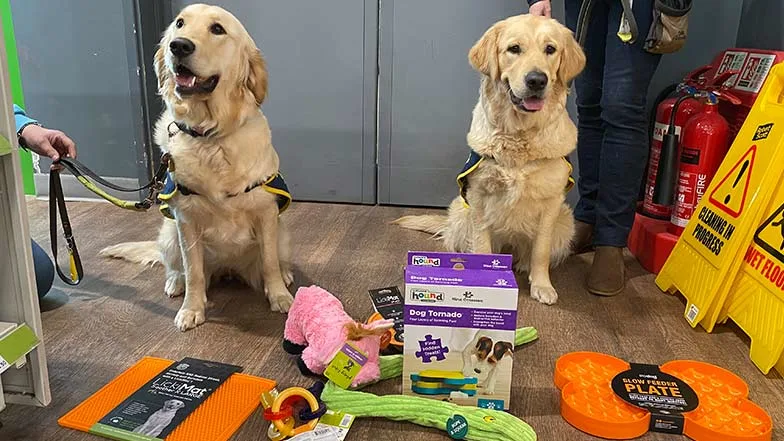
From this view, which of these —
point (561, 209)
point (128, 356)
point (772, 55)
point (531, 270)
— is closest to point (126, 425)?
point (128, 356)

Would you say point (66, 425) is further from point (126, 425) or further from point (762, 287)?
point (762, 287)

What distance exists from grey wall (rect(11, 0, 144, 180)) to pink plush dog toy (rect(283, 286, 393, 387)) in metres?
1.91

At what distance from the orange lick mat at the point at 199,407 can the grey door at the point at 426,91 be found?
1782mm

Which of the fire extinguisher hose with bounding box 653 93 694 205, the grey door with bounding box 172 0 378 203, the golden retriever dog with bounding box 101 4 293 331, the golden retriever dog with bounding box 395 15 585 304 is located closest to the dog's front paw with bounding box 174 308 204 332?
the golden retriever dog with bounding box 101 4 293 331

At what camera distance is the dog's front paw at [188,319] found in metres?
1.83

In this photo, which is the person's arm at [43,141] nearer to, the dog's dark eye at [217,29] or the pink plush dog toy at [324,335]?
the dog's dark eye at [217,29]

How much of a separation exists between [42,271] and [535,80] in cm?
163

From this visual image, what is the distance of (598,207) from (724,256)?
51 centimetres

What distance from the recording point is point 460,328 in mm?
1365

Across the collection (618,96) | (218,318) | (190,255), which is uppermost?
(618,96)

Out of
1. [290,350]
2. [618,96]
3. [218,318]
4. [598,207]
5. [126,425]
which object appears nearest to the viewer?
[126,425]

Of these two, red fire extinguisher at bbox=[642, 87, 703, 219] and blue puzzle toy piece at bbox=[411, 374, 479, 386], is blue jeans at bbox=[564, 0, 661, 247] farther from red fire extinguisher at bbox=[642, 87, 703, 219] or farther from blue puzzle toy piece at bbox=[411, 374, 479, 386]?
blue puzzle toy piece at bbox=[411, 374, 479, 386]

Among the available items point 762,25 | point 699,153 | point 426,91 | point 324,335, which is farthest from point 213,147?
point 762,25

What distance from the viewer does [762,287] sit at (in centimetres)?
175
